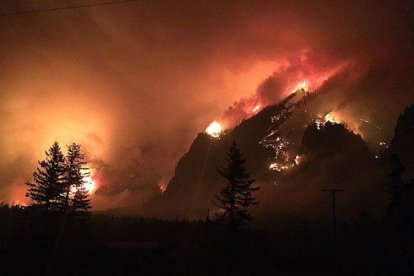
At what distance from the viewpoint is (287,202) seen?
157000 mm

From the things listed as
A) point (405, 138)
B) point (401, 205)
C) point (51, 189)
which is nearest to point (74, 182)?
point (51, 189)

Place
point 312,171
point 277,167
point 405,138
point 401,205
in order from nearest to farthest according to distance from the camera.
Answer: point 401,205 < point 405,138 < point 312,171 < point 277,167

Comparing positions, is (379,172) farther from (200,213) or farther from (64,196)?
(64,196)

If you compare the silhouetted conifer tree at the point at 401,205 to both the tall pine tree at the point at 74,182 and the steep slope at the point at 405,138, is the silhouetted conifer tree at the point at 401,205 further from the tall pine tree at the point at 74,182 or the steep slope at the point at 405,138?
the steep slope at the point at 405,138

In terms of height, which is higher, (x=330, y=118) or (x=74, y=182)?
(x=330, y=118)

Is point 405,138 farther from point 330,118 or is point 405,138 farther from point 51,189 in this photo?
point 51,189

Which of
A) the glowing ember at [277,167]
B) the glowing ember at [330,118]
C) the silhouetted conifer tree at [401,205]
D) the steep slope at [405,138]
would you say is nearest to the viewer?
the silhouetted conifer tree at [401,205]

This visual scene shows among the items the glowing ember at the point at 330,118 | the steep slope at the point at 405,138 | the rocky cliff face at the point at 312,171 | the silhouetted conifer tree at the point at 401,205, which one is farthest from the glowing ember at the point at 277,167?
the silhouetted conifer tree at the point at 401,205

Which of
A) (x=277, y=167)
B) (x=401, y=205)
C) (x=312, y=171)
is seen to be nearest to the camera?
(x=401, y=205)

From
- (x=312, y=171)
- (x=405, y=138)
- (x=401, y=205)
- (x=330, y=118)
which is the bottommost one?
(x=401, y=205)

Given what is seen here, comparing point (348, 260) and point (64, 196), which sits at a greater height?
point (64, 196)

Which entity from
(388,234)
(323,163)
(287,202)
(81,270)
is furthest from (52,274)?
(323,163)

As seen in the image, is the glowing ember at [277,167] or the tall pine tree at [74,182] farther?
the glowing ember at [277,167]

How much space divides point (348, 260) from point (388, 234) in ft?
31.4
